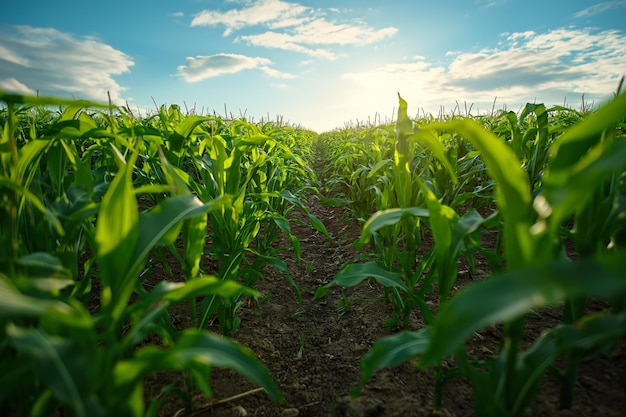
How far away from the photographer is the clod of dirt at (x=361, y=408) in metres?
1.22

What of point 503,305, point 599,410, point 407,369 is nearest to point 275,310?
point 407,369

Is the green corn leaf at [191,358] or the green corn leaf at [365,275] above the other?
the green corn leaf at [191,358]

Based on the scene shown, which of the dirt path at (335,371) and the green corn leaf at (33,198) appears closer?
the green corn leaf at (33,198)

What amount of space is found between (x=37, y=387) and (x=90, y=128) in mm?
867

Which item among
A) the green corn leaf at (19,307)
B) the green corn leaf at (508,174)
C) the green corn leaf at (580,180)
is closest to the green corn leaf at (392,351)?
the green corn leaf at (508,174)

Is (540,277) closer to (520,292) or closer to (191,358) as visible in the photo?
(520,292)

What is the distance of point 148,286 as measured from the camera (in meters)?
2.23

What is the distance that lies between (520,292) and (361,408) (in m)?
1.02

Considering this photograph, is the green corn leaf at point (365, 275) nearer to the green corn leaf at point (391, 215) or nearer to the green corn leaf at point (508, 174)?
the green corn leaf at point (391, 215)

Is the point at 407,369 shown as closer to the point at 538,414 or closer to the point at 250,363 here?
the point at 538,414

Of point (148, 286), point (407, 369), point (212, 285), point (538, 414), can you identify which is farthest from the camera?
point (148, 286)

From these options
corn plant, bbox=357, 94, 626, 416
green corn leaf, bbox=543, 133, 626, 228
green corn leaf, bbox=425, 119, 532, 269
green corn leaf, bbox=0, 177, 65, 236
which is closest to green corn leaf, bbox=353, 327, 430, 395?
corn plant, bbox=357, 94, 626, 416

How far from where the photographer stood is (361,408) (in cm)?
125

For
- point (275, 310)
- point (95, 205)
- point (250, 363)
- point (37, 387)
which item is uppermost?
point (95, 205)
